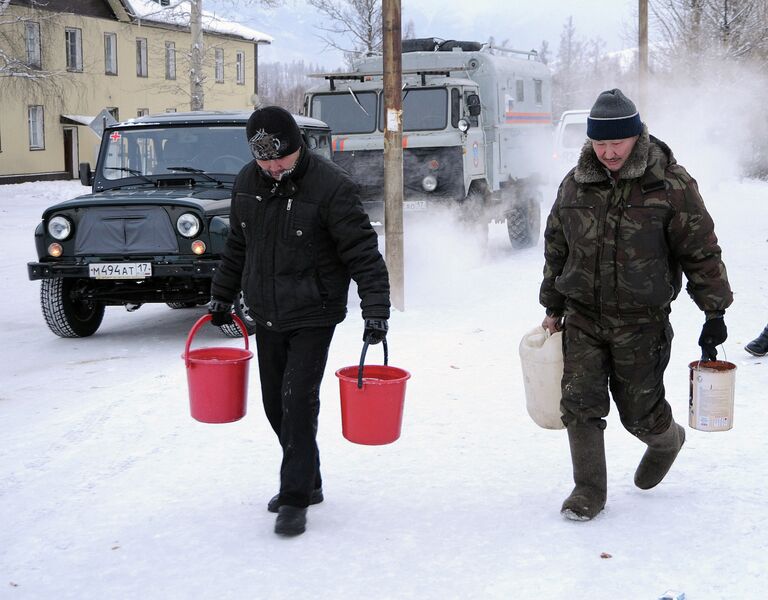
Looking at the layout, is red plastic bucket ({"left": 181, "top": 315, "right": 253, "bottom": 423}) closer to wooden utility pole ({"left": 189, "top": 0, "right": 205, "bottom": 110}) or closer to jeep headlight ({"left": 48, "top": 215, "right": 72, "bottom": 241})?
jeep headlight ({"left": 48, "top": 215, "right": 72, "bottom": 241})

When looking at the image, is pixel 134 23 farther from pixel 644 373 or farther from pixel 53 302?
pixel 644 373

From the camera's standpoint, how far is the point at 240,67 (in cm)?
4938

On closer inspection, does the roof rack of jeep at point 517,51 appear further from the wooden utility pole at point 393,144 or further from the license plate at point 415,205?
the wooden utility pole at point 393,144

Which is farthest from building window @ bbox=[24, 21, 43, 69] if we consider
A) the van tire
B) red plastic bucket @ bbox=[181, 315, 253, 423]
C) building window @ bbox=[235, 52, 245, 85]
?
red plastic bucket @ bbox=[181, 315, 253, 423]

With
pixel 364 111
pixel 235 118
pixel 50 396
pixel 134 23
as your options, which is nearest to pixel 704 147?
pixel 134 23

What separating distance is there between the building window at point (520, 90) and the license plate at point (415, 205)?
3.41 meters

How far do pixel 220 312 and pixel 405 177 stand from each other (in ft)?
28.2

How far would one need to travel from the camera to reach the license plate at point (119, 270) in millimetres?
8172

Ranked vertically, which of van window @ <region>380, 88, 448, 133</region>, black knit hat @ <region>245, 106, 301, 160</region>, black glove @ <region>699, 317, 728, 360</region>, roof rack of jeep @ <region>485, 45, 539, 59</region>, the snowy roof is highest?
the snowy roof

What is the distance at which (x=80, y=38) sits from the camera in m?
39.3

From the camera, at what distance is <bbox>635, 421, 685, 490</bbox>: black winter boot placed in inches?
170

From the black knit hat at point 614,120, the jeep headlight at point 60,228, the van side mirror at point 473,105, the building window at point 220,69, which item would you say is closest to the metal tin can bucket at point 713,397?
the black knit hat at point 614,120

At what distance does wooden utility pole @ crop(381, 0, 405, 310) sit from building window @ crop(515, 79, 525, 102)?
19.2ft

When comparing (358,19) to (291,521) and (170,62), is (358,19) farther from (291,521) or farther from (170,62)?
(291,521)
